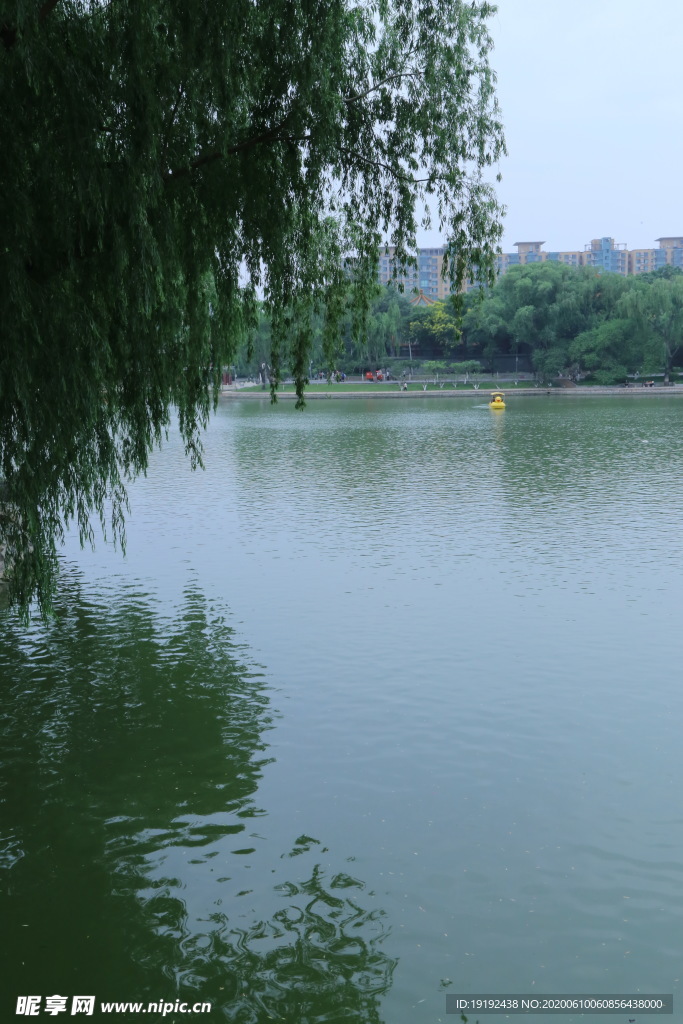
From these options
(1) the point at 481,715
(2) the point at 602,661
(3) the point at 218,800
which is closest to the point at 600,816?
(1) the point at 481,715

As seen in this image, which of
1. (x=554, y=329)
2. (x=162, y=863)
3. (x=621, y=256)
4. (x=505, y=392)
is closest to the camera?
(x=162, y=863)

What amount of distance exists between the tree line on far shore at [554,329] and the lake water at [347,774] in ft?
149

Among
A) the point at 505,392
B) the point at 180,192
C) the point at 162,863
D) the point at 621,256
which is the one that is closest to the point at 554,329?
the point at 505,392

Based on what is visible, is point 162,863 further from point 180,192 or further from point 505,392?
point 505,392

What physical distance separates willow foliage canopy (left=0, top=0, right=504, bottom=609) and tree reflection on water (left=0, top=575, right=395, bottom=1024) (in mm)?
1257

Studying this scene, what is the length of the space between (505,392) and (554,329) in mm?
6118

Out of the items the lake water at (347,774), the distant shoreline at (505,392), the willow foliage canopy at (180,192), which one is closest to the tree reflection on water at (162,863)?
the lake water at (347,774)

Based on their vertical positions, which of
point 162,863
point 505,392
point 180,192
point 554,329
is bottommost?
point 162,863

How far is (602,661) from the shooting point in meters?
8.98

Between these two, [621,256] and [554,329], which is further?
[621,256]

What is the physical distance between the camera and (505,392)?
67.2 metres

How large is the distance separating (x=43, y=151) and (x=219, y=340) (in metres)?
2.51

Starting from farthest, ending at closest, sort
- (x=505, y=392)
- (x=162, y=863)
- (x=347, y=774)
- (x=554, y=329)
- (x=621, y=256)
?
(x=621, y=256), (x=554, y=329), (x=505, y=392), (x=347, y=774), (x=162, y=863)

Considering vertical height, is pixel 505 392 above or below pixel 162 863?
above
